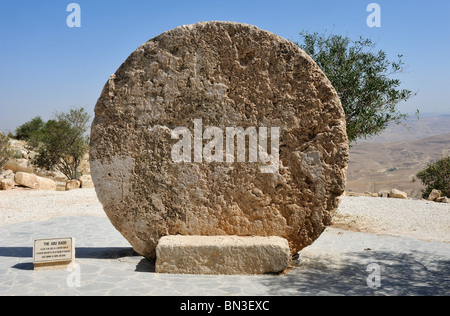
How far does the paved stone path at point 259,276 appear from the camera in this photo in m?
4.88

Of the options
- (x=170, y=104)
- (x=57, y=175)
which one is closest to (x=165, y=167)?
(x=170, y=104)

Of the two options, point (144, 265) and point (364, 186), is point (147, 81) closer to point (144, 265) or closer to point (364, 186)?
point (144, 265)

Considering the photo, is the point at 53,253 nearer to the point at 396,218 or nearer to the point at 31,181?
the point at 396,218

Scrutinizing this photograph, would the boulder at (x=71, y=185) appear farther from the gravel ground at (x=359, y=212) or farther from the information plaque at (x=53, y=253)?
the information plaque at (x=53, y=253)

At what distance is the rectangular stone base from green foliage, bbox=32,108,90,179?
1514 centimetres

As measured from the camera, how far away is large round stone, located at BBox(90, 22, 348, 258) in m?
5.72

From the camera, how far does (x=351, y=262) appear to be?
6379 mm

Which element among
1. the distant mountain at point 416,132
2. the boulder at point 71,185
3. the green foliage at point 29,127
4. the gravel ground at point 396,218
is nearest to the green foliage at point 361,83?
the gravel ground at point 396,218

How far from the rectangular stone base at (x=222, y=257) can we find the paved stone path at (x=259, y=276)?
0.12 metres

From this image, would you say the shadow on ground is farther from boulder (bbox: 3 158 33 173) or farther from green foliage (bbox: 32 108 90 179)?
boulder (bbox: 3 158 33 173)

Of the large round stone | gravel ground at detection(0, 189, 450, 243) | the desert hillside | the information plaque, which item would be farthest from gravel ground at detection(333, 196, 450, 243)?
the desert hillside

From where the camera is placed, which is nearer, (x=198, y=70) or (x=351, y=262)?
(x=198, y=70)

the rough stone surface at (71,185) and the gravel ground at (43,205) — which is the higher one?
the rough stone surface at (71,185)
